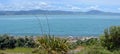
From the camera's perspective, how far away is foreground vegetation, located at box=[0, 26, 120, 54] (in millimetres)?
14875

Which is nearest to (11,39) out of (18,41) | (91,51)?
(18,41)

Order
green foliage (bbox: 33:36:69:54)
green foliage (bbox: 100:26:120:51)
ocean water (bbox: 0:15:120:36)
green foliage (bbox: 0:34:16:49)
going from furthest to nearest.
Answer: ocean water (bbox: 0:15:120:36), green foliage (bbox: 0:34:16:49), green foliage (bbox: 100:26:120:51), green foliage (bbox: 33:36:69:54)

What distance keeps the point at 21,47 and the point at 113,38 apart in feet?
20.7

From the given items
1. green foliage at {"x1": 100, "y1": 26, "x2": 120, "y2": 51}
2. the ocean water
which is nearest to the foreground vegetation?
green foliage at {"x1": 100, "y1": 26, "x2": 120, "y2": 51}

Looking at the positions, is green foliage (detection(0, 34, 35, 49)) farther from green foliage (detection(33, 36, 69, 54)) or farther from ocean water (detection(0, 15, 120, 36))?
green foliage (detection(33, 36, 69, 54))

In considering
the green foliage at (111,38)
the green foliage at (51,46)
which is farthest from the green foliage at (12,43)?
the green foliage at (51,46)

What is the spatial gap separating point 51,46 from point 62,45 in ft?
1.84

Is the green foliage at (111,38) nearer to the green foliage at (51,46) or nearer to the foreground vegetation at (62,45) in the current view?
the foreground vegetation at (62,45)

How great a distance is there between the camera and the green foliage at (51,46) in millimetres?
14854

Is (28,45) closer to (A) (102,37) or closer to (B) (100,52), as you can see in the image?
(A) (102,37)

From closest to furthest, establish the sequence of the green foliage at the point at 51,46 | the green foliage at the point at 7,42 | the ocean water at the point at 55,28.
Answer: the green foliage at the point at 51,46
the green foliage at the point at 7,42
the ocean water at the point at 55,28

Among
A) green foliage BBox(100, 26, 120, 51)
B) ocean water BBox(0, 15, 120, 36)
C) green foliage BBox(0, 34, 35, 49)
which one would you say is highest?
green foliage BBox(100, 26, 120, 51)

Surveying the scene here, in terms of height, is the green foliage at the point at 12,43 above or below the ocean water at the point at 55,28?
above

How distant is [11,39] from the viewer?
846 inches
